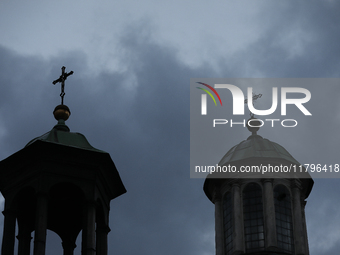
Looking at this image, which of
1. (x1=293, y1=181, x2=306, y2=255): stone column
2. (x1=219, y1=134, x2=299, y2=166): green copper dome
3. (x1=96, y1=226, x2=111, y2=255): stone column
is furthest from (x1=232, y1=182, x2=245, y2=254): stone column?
(x1=96, y1=226, x2=111, y2=255): stone column

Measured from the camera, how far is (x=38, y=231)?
3428 centimetres

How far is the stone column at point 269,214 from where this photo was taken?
138ft

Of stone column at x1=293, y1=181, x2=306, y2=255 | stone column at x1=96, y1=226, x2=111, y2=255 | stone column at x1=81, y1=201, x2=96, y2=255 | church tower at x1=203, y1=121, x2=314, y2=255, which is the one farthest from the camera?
church tower at x1=203, y1=121, x2=314, y2=255

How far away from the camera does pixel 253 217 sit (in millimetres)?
43406

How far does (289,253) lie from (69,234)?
30.8 ft

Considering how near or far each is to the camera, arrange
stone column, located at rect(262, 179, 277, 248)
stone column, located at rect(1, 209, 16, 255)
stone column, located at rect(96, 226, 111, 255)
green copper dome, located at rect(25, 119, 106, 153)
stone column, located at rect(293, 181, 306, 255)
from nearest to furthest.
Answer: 1. stone column, located at rect(1, 209, 16, 255)
2. stone column, located at rect(96, 226, 111, 255)
3. green copper dome, located at rect(25, 119, 106, 153)
4. stone column, located at rect(262, 179, 277, 248)
5. stone column, located at rect(293, 181, 306, 255)

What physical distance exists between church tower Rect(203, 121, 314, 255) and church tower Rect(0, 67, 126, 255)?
6965mm

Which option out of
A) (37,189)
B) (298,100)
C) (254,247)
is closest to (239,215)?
(254,247)

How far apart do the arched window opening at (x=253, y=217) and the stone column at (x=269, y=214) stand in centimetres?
37

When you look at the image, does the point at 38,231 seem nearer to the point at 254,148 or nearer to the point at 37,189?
the point at 37,189

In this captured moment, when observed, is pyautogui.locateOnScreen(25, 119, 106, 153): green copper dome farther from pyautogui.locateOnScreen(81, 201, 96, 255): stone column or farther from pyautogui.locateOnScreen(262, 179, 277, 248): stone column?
pyautogui.locateOnScreen(262, 179, 277, 248): stone column

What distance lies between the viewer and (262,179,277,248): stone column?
1652 inches

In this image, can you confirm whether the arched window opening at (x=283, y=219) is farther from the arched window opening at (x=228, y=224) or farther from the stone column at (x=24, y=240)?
the stone column at (x=24, y=240)

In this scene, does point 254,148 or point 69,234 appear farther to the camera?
point 254,148
